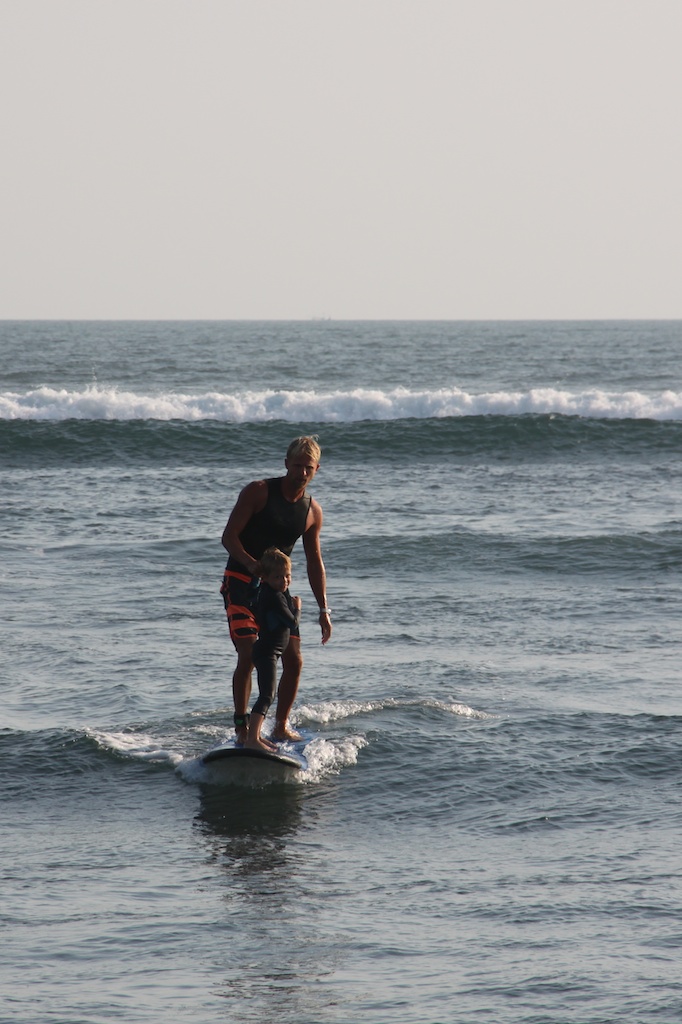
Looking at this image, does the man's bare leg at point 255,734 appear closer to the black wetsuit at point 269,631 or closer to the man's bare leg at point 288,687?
the black wetsuit at point 269,631

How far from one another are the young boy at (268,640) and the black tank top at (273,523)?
0.35 ft

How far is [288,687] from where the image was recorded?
712cm

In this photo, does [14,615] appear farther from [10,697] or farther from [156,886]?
[156,886]

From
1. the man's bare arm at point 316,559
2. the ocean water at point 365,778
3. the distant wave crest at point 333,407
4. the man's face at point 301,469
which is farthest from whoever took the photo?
the distant wave crest at point 333,407

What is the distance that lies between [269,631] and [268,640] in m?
0.05

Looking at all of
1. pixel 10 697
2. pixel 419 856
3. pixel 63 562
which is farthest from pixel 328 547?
pixel 419 856

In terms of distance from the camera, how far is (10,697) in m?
8.27

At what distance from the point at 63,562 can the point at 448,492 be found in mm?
7446

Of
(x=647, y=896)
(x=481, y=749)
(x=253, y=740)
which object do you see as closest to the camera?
(x=647, y=896)

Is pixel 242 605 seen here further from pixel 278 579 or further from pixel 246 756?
pixel 246 756

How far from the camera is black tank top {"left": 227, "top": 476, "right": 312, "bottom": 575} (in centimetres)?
680

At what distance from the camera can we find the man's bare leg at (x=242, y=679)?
6.81 metres

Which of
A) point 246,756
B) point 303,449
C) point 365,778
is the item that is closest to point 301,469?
point 303,449

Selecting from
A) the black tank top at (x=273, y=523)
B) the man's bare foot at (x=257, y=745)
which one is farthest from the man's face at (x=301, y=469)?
the man's bare foot at (x=257, y=745)
